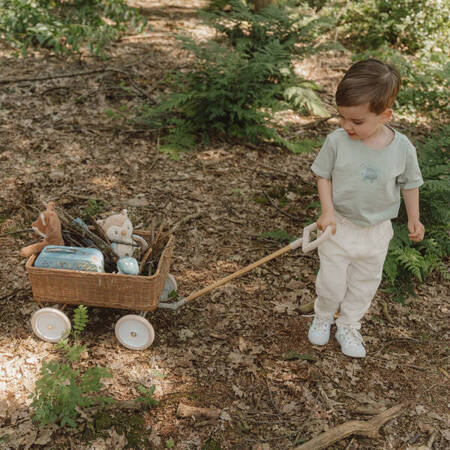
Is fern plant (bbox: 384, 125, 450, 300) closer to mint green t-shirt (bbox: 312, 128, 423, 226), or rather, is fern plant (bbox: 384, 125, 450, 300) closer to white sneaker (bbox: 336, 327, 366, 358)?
white sneaker (bbox: 336, 327, 366, 358)

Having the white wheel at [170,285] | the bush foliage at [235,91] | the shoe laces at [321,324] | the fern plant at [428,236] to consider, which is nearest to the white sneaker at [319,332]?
the shoe laces at [321,324]

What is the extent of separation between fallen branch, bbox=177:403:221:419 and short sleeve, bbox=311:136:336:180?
1807 millimetres

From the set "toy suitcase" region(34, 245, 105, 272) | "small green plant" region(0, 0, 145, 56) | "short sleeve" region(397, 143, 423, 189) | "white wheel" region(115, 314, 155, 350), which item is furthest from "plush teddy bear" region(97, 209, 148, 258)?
"small green plant" region(0, 0, 145, 56)

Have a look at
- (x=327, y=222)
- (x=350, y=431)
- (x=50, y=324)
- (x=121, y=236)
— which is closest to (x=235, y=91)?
(x=121, y=236)

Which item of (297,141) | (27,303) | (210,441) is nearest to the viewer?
(210,441)

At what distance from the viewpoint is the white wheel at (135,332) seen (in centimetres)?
339

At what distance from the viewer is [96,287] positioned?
3219 millimetres

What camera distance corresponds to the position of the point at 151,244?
3480 millimetres

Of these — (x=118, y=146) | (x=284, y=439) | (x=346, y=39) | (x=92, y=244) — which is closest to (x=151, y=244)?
(x=92, y=244)

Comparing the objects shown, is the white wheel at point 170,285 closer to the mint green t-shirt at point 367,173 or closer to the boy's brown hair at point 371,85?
the mint green t-shirt at point 367,173

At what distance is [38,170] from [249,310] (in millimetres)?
3235

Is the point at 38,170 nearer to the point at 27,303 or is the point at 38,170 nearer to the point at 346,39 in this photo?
the point at 27,303

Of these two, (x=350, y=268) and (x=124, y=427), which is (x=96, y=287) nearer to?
(x=124, y=427)

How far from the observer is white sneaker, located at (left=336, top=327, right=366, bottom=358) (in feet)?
12.0
